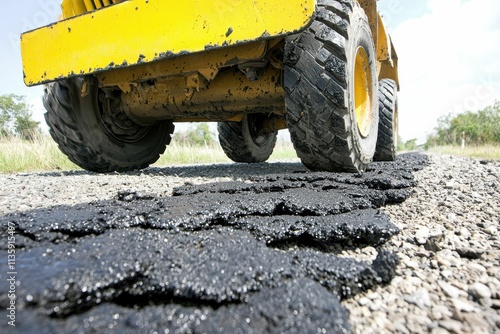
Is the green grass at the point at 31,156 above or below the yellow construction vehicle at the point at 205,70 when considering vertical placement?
Answer: below

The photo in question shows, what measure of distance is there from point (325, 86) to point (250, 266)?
4.36ft

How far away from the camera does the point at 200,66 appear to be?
2.15 meters

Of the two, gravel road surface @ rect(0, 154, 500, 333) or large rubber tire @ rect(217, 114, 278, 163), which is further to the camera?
large rubber tire @ rect(217, 114, 278, 163)

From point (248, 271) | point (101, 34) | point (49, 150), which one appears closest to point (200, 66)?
point (101, 34)

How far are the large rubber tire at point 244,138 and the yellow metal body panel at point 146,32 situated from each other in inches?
92.2

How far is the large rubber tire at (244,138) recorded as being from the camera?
449 centimetres

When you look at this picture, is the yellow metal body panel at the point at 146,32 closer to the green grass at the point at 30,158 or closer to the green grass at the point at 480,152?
the green grass at the point at 30,158

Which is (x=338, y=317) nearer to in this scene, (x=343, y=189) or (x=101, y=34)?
(x=343, y=189)

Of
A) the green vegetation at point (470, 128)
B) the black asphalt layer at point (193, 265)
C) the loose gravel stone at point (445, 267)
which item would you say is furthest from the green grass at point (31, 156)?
the green vegetation at point (470, 128)

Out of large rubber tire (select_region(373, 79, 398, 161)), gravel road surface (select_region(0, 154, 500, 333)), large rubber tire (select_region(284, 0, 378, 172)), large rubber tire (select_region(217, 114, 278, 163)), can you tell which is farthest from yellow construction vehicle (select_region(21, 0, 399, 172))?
large rubber tire (select_region(217, 114, 278, 163))

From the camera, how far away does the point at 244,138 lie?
4.50m

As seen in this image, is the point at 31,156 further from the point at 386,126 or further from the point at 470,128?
the point at 470,128

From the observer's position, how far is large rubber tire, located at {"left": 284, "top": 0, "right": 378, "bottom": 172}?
188 centimetres

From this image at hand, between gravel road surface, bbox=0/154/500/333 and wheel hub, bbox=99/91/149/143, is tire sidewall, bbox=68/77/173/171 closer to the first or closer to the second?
wheel hub, bbox=99/91/149/143
